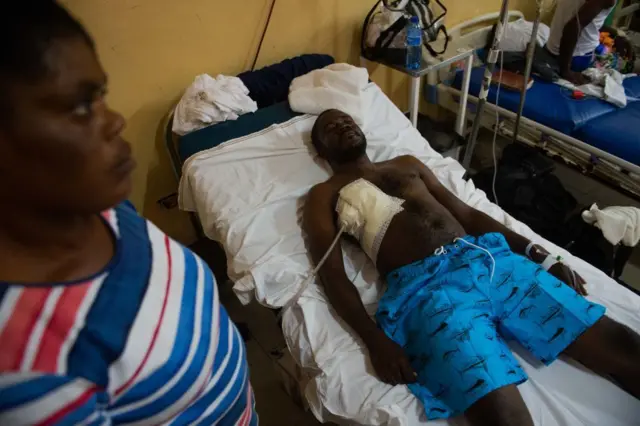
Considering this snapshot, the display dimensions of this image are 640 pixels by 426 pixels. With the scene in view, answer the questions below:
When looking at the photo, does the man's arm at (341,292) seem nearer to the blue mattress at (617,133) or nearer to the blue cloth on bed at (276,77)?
the blue cloth on bed at (276,77)

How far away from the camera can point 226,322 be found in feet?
2.58

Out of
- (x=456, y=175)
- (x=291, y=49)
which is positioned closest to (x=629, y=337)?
(x=456, y=175)

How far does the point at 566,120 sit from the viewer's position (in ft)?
8.26

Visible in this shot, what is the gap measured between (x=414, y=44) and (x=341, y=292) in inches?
56.1

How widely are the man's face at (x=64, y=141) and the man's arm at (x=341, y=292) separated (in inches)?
40.8

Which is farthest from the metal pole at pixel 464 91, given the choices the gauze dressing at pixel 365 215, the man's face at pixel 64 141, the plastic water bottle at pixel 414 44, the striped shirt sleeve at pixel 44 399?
the striped shirt sleeve at pixel 44 399

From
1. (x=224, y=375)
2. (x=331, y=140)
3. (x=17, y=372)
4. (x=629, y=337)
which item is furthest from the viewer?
(x=331, y=140)

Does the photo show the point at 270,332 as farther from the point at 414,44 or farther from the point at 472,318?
the point at 414,44

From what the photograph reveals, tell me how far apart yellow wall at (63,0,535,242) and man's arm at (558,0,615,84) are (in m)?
1.27

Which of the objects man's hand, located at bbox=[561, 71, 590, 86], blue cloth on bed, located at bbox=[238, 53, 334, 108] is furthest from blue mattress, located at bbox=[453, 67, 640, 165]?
blue cloth on bed, located at bbox=[238, 53, 334, 108]

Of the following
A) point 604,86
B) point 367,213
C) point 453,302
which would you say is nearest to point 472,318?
point 453,302

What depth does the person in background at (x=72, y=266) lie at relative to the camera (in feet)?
1.50

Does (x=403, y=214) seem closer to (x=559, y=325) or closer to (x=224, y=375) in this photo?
(x=559, y=325)

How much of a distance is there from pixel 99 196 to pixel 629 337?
1.48m
